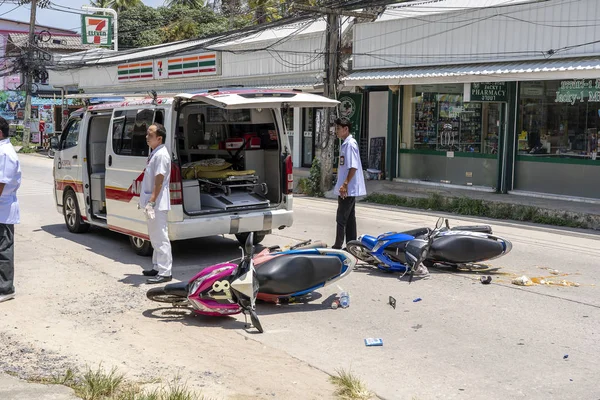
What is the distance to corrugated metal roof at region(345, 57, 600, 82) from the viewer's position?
46.9 ft

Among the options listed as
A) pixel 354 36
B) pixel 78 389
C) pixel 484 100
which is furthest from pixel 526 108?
pixel 78 389

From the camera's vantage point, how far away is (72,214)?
11.7 m

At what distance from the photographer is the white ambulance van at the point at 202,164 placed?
879 cm

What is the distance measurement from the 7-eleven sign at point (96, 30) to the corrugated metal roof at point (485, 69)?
78.9ft

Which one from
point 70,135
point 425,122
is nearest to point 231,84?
point 425,122

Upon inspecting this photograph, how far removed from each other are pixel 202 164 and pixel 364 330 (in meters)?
4.12

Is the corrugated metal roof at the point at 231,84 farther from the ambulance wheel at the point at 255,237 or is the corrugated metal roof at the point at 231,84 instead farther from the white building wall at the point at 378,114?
the ambulance wheel at the point at 255,237

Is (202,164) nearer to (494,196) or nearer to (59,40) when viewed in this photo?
(494,196)

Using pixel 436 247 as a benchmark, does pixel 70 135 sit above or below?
above

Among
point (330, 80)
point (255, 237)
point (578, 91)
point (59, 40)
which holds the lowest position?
point (255, 237)

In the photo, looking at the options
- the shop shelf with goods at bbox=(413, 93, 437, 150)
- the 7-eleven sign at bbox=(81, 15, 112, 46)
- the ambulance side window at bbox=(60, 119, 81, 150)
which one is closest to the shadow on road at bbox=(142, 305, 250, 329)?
the ambulance side window at bbox=(60, 119, 81, 150)

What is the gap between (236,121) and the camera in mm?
9969

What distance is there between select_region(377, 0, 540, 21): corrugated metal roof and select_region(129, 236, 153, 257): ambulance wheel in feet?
35.6

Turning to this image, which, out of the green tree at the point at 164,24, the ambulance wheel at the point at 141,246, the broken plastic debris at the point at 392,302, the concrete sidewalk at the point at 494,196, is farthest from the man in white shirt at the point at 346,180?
the green tree at the point at 164,24
